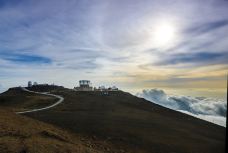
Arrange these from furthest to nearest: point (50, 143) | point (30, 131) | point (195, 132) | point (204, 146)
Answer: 1. point (195, 132)
2. point (204, 146)
3. point (30, 131)
4. point (50, 143)

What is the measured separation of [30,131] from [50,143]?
280 centimetres

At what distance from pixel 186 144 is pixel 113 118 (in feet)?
31.0

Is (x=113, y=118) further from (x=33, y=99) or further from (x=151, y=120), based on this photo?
(x=33, y=99)

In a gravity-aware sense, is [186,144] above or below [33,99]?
below

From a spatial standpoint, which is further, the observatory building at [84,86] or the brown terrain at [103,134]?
the observatory building at [84,86]

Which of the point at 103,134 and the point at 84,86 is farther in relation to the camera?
the point at 84,86

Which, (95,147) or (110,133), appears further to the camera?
(110,133)

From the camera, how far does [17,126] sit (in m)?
21.5

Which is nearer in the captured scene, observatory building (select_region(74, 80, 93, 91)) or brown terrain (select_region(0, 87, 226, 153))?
brown terrain (select_region(0, 87, 226, 153))

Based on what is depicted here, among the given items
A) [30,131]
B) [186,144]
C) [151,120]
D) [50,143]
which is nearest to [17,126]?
[30,131]

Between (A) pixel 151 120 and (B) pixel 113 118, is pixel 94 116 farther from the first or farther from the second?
(A) pixel 151 120

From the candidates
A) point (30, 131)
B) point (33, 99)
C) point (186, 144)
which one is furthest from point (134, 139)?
point (33, 99)

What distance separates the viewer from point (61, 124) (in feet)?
98.3

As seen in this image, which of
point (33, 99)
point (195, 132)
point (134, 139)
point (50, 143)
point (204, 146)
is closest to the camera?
point (50, 143)
